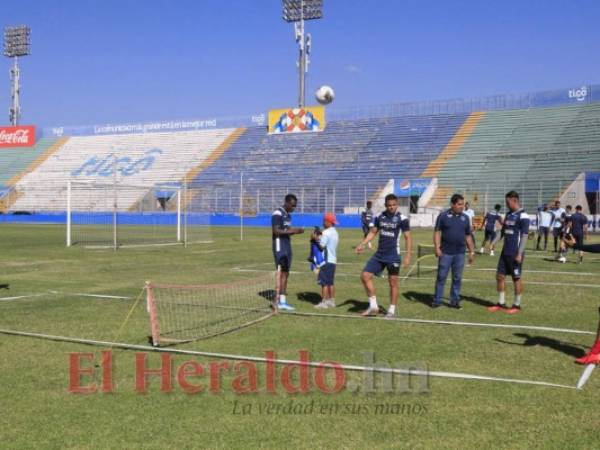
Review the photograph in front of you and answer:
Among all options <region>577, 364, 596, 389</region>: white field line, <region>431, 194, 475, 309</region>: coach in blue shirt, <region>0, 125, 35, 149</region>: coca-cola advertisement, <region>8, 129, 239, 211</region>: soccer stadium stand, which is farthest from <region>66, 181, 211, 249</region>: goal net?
<region>0, 125, 35, 149</region>: coca-cola advertisement

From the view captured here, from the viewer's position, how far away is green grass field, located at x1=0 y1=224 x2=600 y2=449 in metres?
5.23

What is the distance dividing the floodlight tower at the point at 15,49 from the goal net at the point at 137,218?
34508mm

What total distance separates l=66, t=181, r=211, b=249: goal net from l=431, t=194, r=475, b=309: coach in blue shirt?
21.7m

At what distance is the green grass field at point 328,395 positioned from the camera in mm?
5234

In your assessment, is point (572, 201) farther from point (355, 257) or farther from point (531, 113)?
point (355, 257)

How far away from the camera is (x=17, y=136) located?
7862cm

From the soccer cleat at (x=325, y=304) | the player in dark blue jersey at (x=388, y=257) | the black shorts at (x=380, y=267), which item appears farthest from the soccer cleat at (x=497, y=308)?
the soccer cleat at (x=325, y=304)

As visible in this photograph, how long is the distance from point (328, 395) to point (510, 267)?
21.3 ft

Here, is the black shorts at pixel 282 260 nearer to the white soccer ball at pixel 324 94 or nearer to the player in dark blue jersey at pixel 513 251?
the player in dark blue jersey at pixel 513 251

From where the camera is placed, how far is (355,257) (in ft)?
75.2

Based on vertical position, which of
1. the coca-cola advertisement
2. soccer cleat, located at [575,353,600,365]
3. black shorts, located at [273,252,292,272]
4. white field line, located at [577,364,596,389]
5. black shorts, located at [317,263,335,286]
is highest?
the coca-cola advertisement

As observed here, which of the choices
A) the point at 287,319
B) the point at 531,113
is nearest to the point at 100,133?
the point at 531,113

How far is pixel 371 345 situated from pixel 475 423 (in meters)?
3.01

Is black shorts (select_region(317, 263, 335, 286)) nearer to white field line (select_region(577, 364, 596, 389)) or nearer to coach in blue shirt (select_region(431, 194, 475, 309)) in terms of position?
coach in blue shirt (select_region(431, 194, 475, 309))
